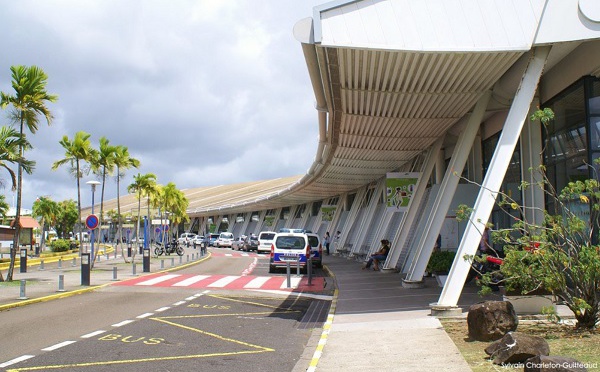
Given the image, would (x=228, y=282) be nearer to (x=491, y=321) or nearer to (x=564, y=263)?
(x=491, y=321)

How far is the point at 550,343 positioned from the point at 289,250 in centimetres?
1978

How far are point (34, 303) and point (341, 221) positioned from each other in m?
36.1

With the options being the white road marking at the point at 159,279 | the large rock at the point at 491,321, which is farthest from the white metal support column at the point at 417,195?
the large rock at the point at 491,321

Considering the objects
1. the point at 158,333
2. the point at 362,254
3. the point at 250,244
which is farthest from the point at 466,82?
the point at 250,244

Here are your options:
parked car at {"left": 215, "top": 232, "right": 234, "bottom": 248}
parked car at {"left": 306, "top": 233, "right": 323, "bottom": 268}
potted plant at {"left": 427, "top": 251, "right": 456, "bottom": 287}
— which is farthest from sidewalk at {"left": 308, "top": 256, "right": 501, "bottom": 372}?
parked car at {"left": 215, "top": 232, "right": 234, "bottom": 248}

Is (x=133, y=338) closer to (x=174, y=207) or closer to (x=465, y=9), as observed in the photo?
(x=465, y=9)

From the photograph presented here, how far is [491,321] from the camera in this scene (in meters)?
9.07

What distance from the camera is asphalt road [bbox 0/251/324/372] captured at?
868cm

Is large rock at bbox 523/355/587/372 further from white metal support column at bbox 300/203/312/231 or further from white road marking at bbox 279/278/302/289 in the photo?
white metal support column at bbox 300/203/312/231

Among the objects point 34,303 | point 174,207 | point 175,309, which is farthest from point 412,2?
point 174,207

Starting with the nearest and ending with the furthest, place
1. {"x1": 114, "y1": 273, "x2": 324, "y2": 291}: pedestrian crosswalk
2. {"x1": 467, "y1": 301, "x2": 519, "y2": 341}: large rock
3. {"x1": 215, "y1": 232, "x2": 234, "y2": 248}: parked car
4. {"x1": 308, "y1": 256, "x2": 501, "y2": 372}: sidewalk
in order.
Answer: {"x1": 308, "y1": 256, "x2": 501, "y2": 372}: sidewalk < {"x1": 467, "y1": 301, "x2": 519, "y2": 341}: large rock < {"x1": 114, "y1": 273, "x2": 324, "y2": 291}: pedestrian crosswalk < {"x1": 215, "y1": 232, "x2": 234, "y2": 248}: parked car

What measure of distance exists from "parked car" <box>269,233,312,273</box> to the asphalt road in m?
9.55

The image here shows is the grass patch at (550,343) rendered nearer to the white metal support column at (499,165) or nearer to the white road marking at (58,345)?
the white metal support column at (499,165)

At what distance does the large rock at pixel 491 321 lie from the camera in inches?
356
